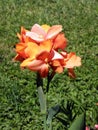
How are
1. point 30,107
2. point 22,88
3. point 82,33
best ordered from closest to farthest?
point 30,107
point 22,88
point 82,33

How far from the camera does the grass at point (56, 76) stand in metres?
3.16

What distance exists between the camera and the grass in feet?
10.4

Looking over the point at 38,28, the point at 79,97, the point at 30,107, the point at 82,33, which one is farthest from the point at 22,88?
the point at 38,28

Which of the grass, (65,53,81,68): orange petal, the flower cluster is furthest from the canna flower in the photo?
the grass

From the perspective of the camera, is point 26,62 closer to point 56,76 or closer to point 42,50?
point 42,50

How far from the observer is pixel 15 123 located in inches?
120

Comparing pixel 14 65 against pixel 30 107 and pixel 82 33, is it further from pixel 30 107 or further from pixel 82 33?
pixel 82 33

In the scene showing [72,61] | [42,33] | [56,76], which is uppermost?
[42,33]

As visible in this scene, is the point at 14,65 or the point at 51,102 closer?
the point at 51,102

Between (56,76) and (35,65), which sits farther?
(56,76)

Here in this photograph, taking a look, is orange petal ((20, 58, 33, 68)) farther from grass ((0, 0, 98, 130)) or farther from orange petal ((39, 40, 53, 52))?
grass ((0, 0, 98, 130))

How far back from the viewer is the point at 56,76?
379cm

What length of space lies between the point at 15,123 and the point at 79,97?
698 mm

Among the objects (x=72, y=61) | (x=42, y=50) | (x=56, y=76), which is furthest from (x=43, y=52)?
(x=56, y=76)
